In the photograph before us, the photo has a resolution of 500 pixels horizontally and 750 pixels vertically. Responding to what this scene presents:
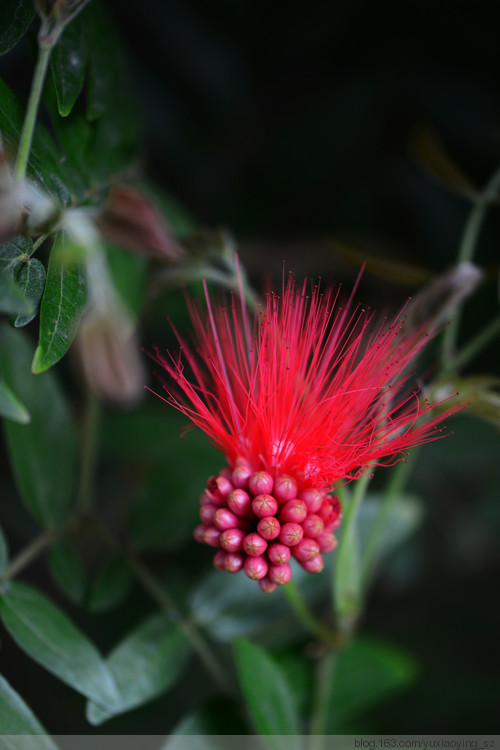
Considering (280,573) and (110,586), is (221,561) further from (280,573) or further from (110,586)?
(110,586)

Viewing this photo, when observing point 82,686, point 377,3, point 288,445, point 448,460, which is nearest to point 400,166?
point 377,3

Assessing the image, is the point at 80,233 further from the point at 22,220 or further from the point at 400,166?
the point at 400,166

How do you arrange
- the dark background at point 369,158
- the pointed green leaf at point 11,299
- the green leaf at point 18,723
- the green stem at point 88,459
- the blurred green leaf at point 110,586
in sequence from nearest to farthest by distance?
the pointed green leaf at point 11,299 → the green leaf at point 18,723 → the blurred green leaf at point 110,586 → the green stem at point 88,459 → the dark background at point 369,158

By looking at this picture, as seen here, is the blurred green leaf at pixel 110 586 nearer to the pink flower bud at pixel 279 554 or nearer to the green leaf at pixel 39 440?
the green leaf at pixel 39 440

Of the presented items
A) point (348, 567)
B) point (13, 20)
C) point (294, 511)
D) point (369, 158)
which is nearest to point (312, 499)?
point (294, 511)

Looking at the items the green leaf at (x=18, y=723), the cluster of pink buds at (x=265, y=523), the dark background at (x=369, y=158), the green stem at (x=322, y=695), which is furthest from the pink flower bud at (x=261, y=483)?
the dark background at (x=369, y=158)
